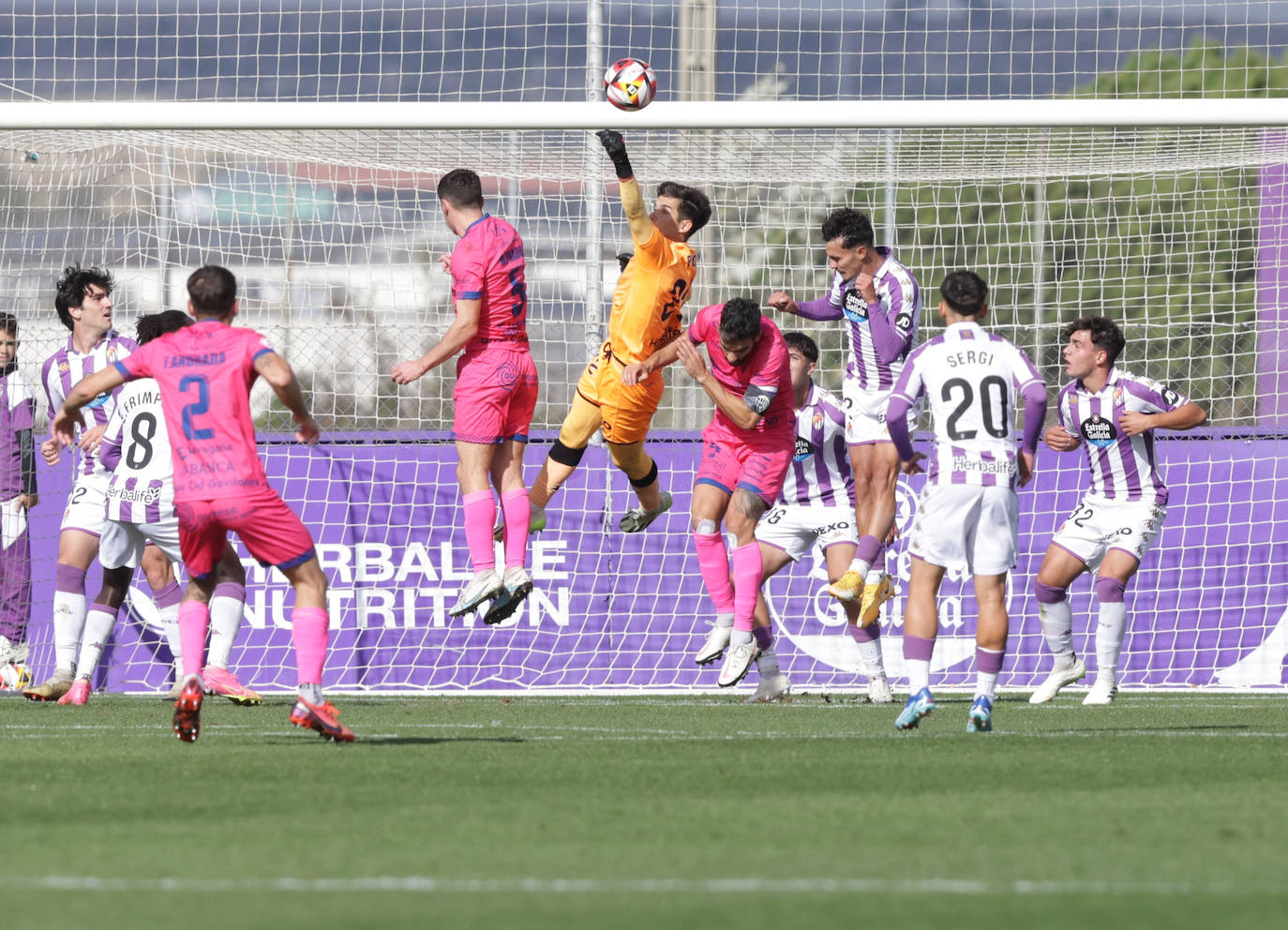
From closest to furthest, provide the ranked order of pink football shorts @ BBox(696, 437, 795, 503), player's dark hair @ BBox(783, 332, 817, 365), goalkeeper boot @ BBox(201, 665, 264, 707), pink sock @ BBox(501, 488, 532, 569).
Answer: pink sock @ BBox(501, 488, 532, 569)
goalkeeper boot @ BBox(201, 665, 264, 707)
pink football shorts @ BBox(696, 437, 795, 503)
player's dark hair @ BBox(783, 332, 817, 365)

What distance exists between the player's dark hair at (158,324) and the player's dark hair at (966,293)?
13.8ft

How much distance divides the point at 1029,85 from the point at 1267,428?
4.84 meters

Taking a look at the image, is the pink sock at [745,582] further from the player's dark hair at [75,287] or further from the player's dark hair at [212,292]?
the player's dark hair at [75,287]

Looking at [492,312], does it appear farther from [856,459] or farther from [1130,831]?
[1130,831]

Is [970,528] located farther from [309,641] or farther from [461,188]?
[461,188]

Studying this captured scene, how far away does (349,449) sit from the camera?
13.6 m

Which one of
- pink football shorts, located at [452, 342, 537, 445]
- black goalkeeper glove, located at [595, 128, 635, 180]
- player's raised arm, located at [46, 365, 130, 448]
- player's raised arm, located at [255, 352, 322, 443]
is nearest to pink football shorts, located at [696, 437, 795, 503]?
pink football shorts, located at [452, 342, 537, 445]

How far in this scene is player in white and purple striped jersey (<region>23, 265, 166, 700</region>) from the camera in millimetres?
10875

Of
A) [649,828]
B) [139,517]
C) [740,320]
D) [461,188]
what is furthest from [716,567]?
[649,828]

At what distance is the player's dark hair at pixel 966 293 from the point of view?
27.2 feet

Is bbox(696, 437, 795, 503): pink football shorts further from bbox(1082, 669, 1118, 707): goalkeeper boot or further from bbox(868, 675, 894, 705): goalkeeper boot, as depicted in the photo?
bbox(1082, 669, 1118, 707): goalkeeper boot

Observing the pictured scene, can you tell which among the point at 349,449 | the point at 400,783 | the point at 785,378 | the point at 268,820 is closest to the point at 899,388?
the point at 785,378

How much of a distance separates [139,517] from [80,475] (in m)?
0.98

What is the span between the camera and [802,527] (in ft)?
38.7
